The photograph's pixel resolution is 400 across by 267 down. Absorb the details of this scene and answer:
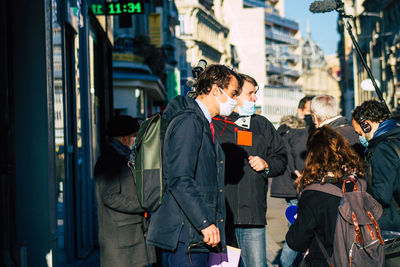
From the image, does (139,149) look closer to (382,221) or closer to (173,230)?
(173,230)

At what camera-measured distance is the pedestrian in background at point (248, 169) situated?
5.39m

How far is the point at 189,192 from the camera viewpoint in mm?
3793

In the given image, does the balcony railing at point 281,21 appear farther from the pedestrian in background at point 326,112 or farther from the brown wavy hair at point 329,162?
the brown wavy hair at point 329,162

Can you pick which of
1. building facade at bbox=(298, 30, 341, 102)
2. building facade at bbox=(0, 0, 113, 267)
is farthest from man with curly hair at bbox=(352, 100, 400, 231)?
building facade at bbox=(298, 30, 341, 102)

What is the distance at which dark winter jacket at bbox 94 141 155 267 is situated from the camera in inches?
206

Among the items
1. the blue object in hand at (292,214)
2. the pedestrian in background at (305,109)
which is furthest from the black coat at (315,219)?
the pedestrian in background at (305,109)

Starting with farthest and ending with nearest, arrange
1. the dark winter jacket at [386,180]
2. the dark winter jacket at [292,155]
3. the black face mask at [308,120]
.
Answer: the black face mask at [308,120] < the dark winter jacket at [292,155] < the dark winter jacket at [386,180]

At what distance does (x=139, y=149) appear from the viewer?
13.8 ft

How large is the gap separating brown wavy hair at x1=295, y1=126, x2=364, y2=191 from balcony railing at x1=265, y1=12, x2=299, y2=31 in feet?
450

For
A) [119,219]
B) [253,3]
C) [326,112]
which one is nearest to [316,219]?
[119,219]

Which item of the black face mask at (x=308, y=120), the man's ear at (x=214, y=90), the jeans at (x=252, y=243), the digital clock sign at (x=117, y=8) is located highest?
the digital clock sign at (x=117, y=8)

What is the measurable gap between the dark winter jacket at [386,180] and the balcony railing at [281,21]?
13632 centimetres

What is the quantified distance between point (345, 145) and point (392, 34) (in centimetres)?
5112

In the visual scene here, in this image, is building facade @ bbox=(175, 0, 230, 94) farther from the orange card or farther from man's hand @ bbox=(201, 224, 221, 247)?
man's hand @ bbox=(201, 224, 221, 247)
